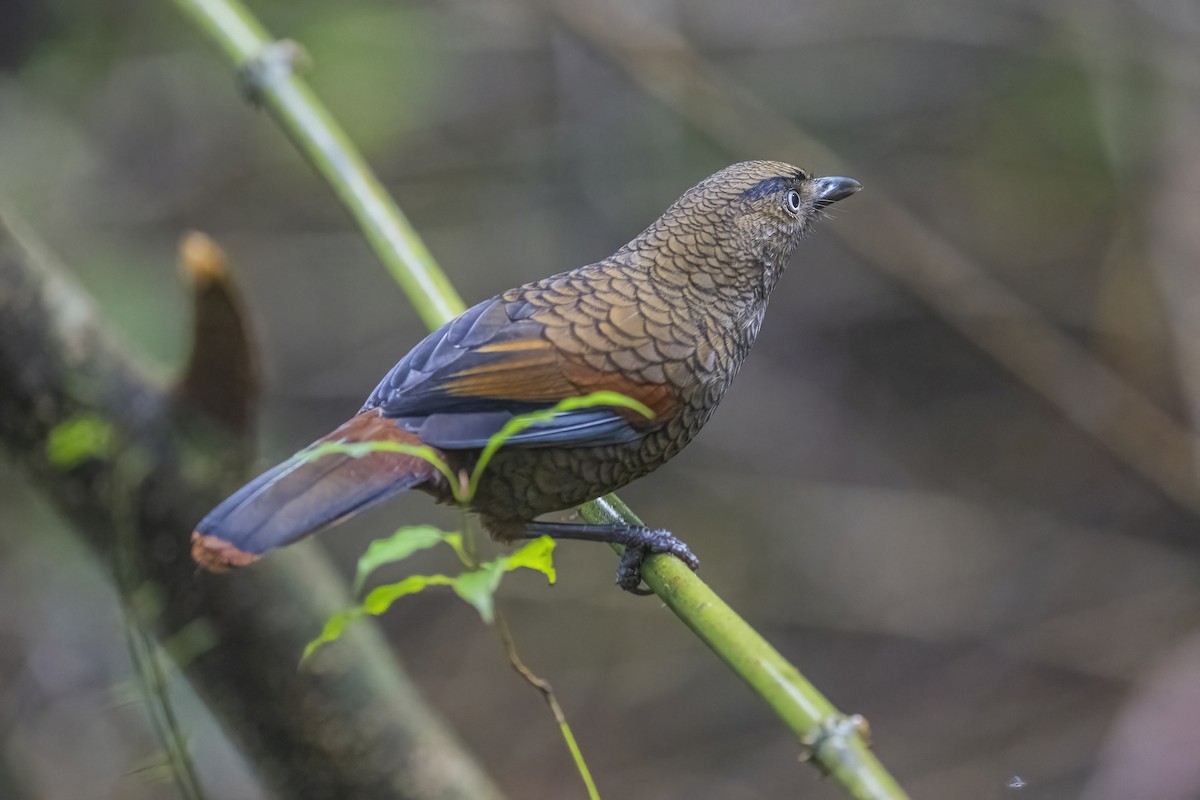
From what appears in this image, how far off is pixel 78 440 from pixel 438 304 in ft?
3.16

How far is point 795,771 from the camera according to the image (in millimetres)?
5812

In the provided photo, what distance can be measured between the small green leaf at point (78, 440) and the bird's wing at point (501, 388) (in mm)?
773

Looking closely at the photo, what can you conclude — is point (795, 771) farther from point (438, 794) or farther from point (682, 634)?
point (438, 794)

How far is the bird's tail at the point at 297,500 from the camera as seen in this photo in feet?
6.17

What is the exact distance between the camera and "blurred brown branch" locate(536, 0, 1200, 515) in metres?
5.05

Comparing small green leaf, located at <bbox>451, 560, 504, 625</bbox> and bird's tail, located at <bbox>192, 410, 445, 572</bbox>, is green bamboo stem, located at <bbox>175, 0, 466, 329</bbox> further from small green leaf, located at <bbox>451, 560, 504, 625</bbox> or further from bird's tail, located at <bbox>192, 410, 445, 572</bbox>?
small green leaf, located at <bbox>451, 560, 504, 625</bbox>

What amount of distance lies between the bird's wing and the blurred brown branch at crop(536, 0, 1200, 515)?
8.87ft

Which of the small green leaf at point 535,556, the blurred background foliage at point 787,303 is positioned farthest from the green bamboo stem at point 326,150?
the blurred background foliage at point 787,303

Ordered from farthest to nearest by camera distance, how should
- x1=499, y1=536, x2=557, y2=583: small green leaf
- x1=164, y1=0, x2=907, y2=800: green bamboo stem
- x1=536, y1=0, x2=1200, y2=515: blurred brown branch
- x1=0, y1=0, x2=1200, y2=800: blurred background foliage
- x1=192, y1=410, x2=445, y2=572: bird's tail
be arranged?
x1=0, y1=0, x2=1200, y2=800: blurred background foliage → x1=536, y1=0, x2=1200, y2=515: blurred brown branch → x1=192, y1=410, x2=445, y2=572: bird's tail → x1=499, y1=536, x2=557, y2=583: small green leaf → x1=164, y1=0, x2=907, y2=800: green bamboo stem

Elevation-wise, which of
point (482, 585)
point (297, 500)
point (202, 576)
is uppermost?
point (202, 576)

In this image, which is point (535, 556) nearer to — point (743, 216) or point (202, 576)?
point (743, 216)

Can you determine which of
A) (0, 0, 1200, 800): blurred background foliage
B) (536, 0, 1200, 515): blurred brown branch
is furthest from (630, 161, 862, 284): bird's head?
(0, 0, 1200, 800): blurred background foliage

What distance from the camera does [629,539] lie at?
7.83 ft

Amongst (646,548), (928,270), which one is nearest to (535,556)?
(646,548)
